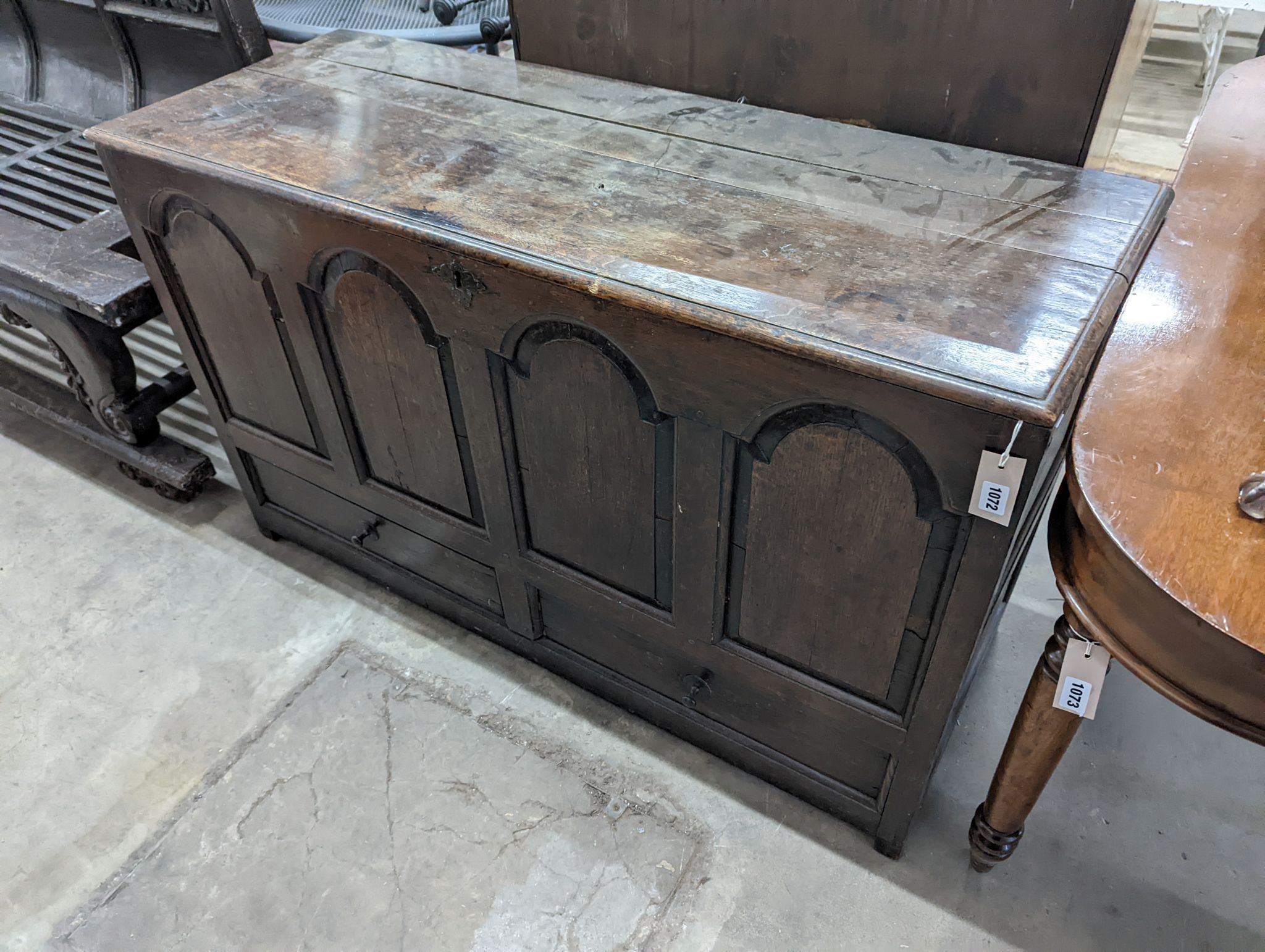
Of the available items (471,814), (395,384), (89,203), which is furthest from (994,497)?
(89,203)

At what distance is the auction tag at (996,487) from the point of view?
966 millimetres

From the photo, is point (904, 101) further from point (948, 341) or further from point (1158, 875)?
point (1158, 875)

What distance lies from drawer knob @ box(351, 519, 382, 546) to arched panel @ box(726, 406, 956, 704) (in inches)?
34.4

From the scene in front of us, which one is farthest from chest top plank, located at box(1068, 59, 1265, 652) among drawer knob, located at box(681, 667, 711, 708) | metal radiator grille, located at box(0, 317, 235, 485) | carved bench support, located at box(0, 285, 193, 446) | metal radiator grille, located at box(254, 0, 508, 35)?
metal radiator grille, located at box(254, 0, 508, 35)

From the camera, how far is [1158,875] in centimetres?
154

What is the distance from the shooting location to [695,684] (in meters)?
1.59

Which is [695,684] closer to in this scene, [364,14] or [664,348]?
[664,348]

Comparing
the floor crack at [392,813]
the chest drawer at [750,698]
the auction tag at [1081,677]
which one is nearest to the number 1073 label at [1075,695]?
the auction tag at [1081,677]

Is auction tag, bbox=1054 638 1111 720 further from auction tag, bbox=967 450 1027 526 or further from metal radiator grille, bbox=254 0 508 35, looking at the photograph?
metal radiator grille, bbox=254 0 508 35

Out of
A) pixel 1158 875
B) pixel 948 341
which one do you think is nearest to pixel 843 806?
pixel 1158 875

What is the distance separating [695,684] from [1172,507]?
2.85 ft

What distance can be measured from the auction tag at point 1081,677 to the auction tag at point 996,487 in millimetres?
235

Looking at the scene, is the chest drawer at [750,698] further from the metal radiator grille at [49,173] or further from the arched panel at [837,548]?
the metal radiator grille at [49,173]

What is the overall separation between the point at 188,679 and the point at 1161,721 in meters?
2.09
